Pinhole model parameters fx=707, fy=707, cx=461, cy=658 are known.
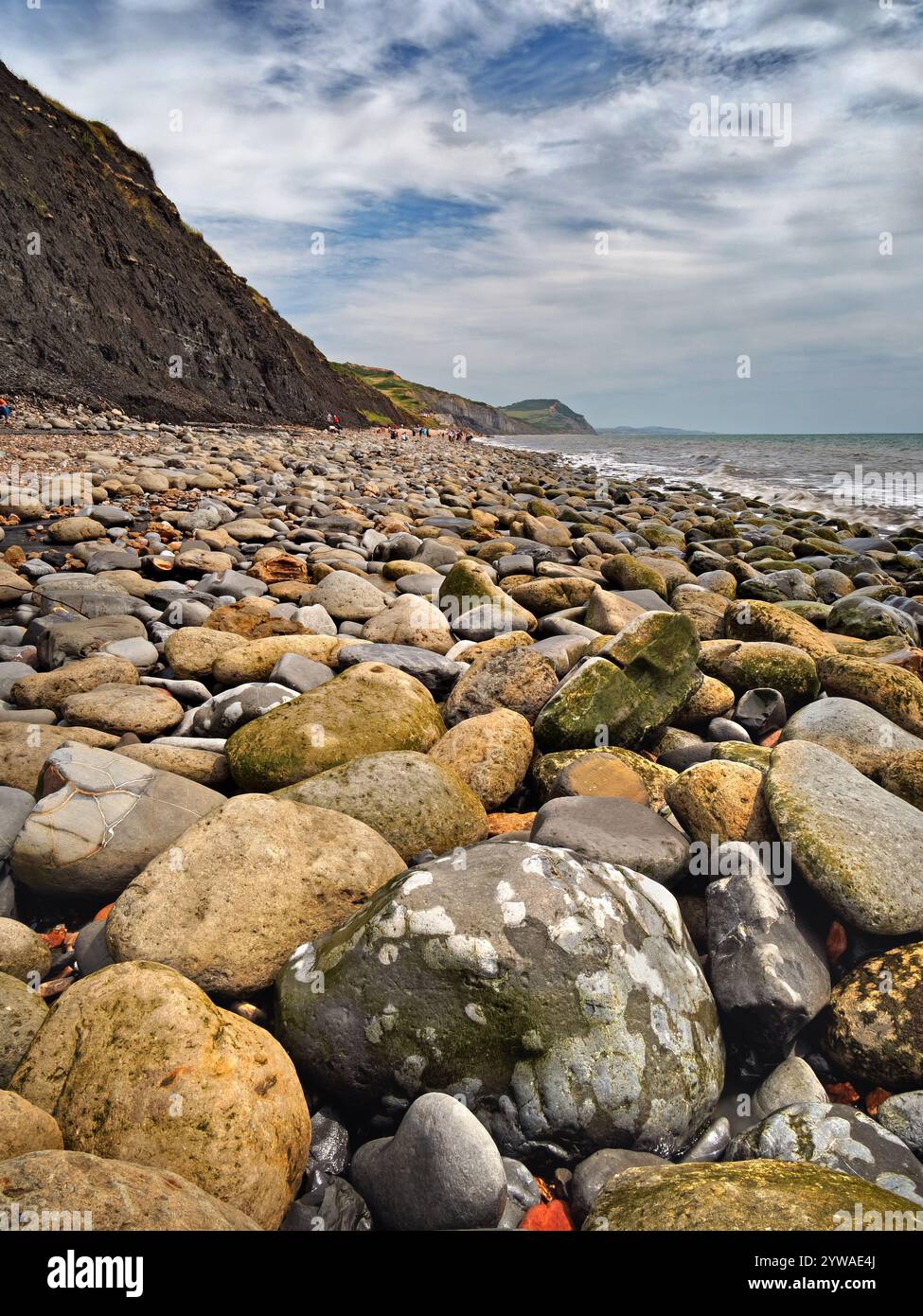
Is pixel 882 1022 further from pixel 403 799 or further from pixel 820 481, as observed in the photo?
pixel 820 481

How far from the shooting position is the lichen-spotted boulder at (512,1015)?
2.28m

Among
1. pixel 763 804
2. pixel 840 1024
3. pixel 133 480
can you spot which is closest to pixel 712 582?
pixel 763 804

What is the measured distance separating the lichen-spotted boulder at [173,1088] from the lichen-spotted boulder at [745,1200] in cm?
92

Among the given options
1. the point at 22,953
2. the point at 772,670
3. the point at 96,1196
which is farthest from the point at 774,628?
the point at 96,1196

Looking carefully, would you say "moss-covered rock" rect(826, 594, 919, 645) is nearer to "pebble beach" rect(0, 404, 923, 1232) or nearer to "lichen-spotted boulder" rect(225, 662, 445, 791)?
"pebble beach" rect(0, 404, 923, 1232)

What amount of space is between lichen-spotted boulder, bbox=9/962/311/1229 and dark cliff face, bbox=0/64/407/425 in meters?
22.5

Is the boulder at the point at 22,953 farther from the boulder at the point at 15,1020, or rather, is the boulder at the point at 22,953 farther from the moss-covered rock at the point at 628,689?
the moss-covered rock at the point at 628,689

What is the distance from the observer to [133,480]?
40.3 ft

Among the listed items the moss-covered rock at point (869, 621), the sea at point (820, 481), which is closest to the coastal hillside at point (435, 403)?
the sea at point (820, 481)

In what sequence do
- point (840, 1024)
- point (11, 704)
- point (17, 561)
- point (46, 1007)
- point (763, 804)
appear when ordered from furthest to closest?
point (17, 561) → point (11, 704) → point (763, 804) → point (840, 1024) → point (46, 1007)

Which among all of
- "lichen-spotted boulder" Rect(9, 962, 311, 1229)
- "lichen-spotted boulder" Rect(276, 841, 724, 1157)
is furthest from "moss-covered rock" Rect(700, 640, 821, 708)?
"lichen-spotted boulder" Rect(9, 962, 311, 1229)

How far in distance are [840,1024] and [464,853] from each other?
1.56 m

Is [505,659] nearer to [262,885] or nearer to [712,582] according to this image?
[262,885]

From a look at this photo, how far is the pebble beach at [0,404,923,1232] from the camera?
2.02 m
